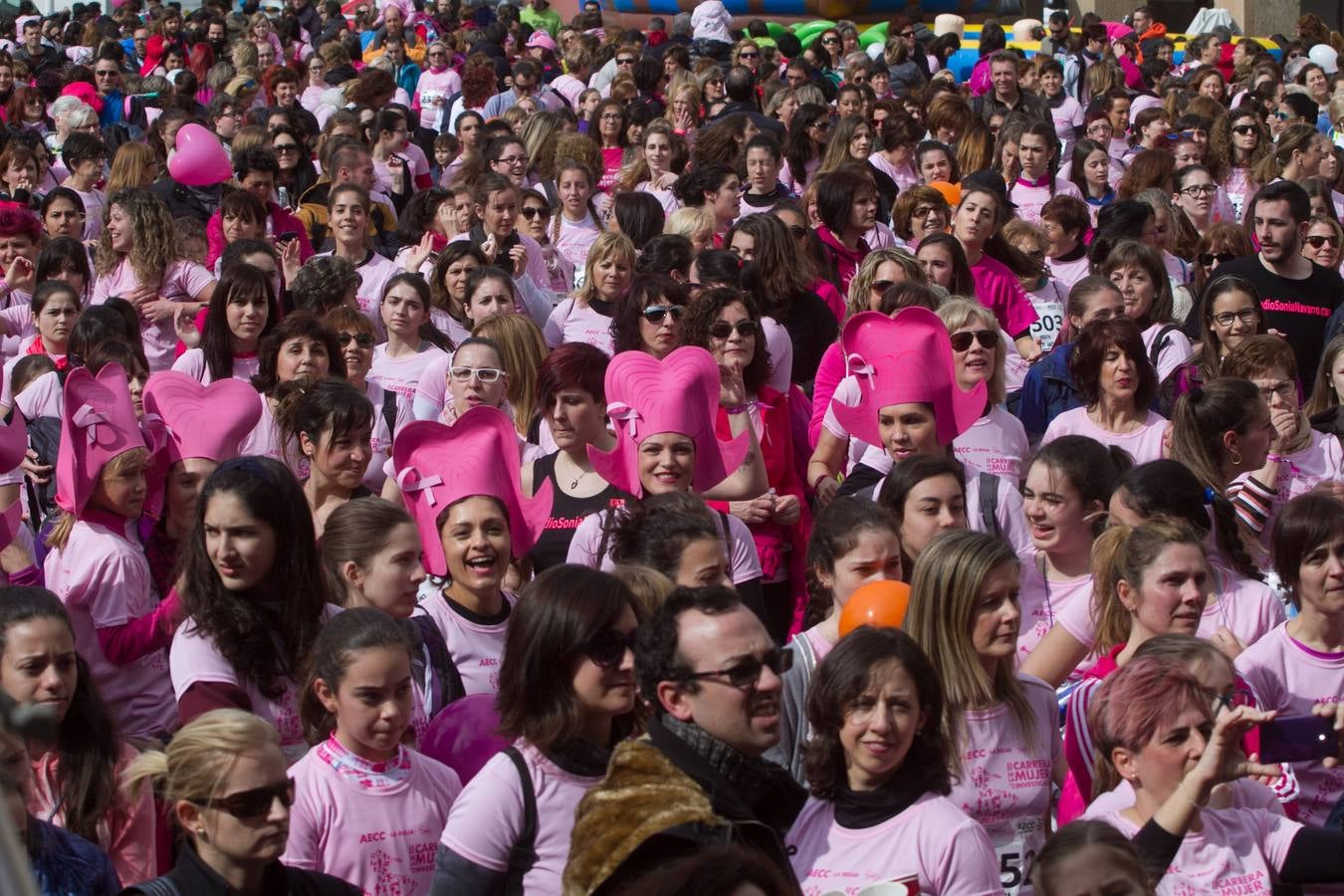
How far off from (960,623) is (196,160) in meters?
7.47

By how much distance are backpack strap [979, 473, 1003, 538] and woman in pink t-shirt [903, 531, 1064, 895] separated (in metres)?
1.28

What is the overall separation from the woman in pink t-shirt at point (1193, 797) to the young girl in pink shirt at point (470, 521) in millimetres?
1572

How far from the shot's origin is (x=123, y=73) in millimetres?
16906

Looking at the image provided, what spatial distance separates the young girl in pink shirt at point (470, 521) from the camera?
496 centimetres

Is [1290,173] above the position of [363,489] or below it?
below

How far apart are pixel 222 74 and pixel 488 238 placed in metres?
7.52

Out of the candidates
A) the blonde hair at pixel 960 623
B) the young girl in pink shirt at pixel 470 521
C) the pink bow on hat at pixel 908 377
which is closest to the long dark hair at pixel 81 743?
the young girl in pink shirt at pixel 470 521

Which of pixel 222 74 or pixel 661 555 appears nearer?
pixel 661 555

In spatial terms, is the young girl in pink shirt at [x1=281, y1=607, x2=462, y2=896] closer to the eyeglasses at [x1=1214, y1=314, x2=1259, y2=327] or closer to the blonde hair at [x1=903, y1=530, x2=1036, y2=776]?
the blonde hair at [x1=903, y1=530, x2=1036, y2=776]

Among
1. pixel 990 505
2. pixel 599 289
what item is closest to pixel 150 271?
pixel 599 289

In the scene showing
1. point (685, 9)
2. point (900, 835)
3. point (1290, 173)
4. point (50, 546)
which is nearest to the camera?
point (900, 835)

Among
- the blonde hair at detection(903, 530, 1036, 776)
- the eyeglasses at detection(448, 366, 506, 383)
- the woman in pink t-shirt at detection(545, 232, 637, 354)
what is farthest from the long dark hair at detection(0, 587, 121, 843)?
the woman in pink t-shirt at detection(545, 232, 637, 354)


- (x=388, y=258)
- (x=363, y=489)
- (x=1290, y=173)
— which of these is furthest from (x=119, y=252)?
(x=1290, y=173)

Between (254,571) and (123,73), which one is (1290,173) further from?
(123,73)
